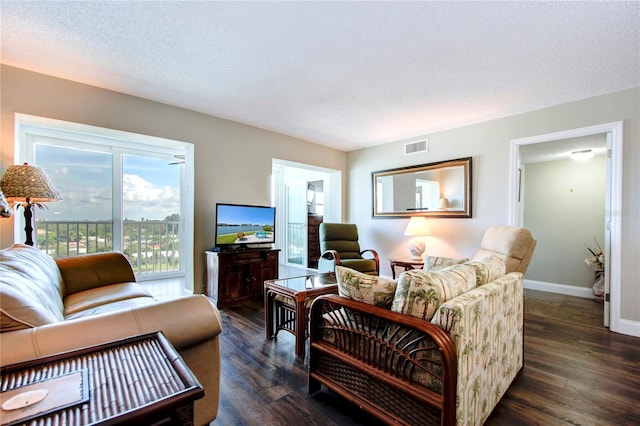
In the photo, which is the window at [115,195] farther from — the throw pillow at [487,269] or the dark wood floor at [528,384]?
the throw pillow at [487,269]

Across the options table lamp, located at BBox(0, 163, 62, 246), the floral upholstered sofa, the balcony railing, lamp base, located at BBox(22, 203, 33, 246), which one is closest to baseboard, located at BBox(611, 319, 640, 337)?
the floral upholstered sofa

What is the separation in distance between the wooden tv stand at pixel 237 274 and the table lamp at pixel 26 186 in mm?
1654

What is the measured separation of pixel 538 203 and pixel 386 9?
437 centimetres

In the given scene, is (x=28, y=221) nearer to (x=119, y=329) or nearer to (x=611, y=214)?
(x=119, y=329)

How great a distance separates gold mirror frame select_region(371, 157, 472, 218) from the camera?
4.00m

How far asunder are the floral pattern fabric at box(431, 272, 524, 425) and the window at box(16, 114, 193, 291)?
3.30 metres

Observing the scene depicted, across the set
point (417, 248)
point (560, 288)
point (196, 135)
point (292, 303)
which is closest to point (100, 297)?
point (292, 303)

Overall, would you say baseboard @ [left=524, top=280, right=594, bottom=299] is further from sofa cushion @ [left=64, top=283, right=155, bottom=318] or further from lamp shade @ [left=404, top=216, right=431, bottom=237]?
sofa cushion @ [left=64, top=283, right=155, bottom=318]

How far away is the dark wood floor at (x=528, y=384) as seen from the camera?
1587 mm

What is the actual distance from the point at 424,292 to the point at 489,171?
315 centimetres

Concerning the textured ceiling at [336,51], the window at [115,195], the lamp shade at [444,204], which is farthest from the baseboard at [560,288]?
the window at [115,195]

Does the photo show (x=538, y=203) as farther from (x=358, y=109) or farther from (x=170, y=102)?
(x=170, y=102)

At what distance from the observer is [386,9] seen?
69.9 inches

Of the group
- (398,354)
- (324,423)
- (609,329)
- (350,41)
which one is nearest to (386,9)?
(350,41)
